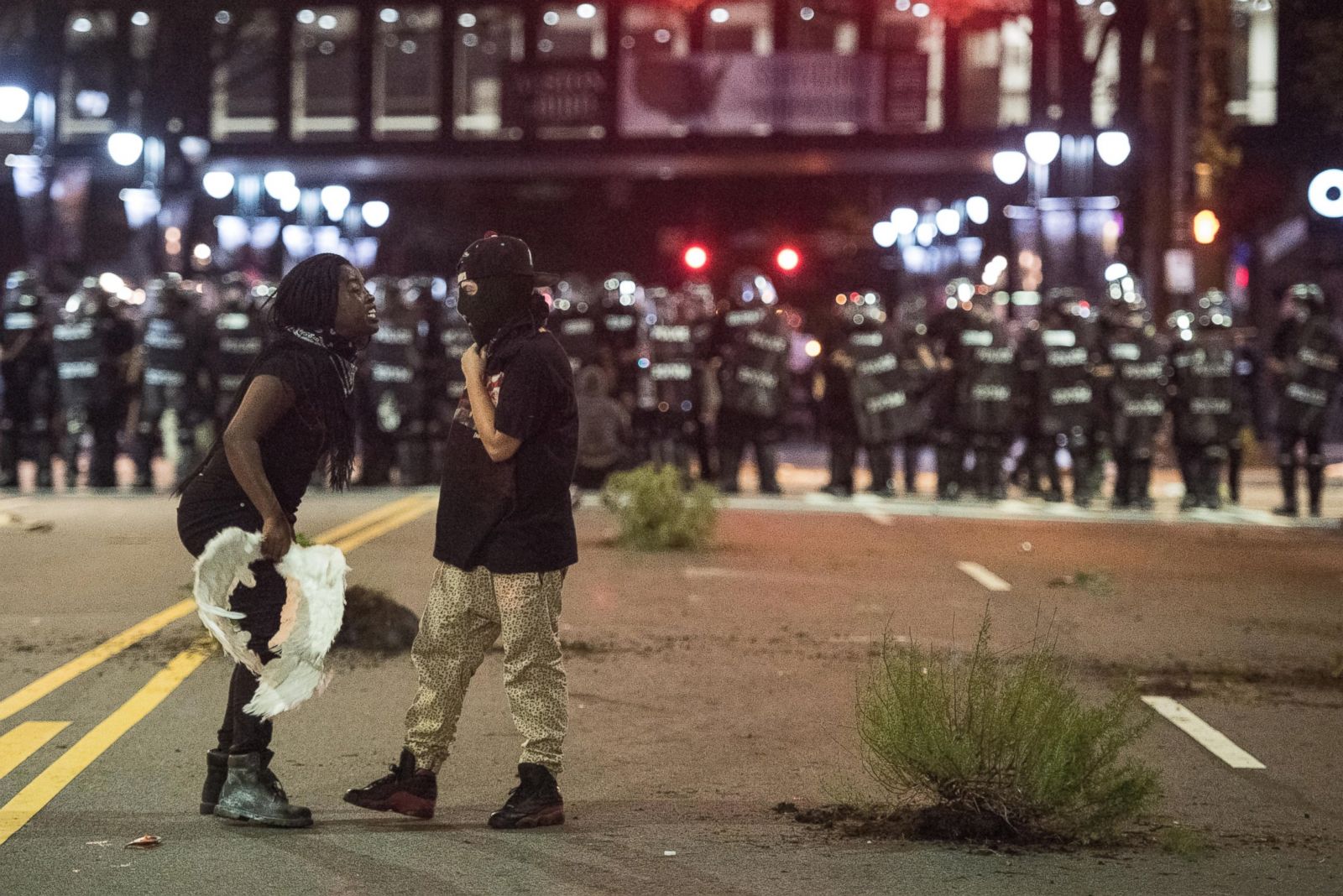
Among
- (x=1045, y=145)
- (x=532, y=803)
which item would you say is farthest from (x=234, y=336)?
(x=532, y=803)

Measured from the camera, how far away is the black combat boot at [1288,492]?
65.5 feet

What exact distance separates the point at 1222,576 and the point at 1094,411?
6.51 metres

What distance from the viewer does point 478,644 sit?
657 cm

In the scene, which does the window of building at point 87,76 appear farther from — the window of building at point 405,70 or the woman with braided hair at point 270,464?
the woman with braided hair at point 270,464

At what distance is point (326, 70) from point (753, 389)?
2301cm

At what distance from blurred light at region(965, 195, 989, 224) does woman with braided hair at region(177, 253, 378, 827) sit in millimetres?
28842

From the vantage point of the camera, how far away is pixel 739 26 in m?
40.9

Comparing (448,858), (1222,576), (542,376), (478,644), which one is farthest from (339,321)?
(1222,576)

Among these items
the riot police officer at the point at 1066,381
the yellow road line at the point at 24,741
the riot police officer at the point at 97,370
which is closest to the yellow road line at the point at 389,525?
the riot police officer at the point at 97,370

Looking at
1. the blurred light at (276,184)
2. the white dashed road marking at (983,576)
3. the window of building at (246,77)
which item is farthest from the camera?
the window of building at (246,77)

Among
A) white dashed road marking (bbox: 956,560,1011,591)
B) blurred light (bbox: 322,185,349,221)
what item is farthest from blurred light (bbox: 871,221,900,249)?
white dashed road marking (bbox: 956,560,1011,591)

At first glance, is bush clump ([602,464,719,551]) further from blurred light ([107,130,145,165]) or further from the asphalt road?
blurred light ([107,130,145,165])

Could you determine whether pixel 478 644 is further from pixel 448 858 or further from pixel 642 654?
pixel 642 654

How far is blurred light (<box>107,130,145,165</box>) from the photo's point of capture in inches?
1184
